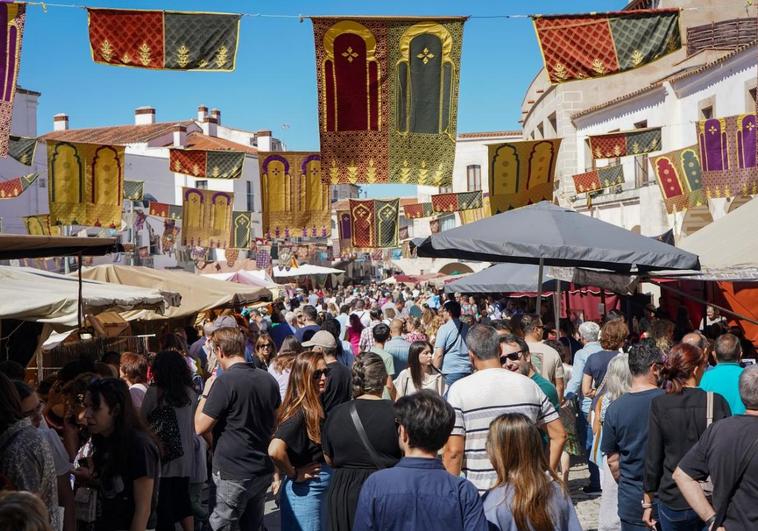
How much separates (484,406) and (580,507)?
4153 millimetres

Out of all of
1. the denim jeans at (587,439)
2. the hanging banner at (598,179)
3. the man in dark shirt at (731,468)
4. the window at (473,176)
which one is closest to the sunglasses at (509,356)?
the man in dark shirt at (731,468)

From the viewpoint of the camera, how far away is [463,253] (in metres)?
8.97

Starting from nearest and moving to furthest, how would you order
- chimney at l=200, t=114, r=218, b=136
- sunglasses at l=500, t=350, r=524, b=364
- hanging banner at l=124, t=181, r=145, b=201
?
sunglasses at l=500, t=350, r=524, b=364 < hanging banner at l=124, t=181, r=145, b=201 < chimney at l=200, t=114, r=218, b=136

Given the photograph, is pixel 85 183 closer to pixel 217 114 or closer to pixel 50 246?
pixel 50 246

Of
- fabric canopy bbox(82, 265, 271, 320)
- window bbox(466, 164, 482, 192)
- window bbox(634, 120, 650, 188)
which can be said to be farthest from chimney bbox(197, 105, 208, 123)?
fabric canopy bbox(82, 265, 271, 320)

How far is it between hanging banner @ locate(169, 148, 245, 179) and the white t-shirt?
12.1 m

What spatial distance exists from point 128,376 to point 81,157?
8725 millimetres

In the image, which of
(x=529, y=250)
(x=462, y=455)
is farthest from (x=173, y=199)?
(x=462, y=455)

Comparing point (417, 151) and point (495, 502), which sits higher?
point (417, 151)

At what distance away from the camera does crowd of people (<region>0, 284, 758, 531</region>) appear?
12.1ft

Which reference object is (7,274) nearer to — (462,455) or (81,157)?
(81,157)

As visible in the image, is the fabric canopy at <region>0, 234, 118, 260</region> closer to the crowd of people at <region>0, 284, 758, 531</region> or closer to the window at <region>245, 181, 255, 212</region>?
the crowd of people at <region>0, 284, 758, 531</region>

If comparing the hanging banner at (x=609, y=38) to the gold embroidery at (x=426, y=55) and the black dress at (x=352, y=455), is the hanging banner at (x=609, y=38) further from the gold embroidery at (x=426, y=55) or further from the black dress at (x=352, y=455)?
the black dress at (x=352, y=455)

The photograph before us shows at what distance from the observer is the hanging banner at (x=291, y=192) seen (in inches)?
630
